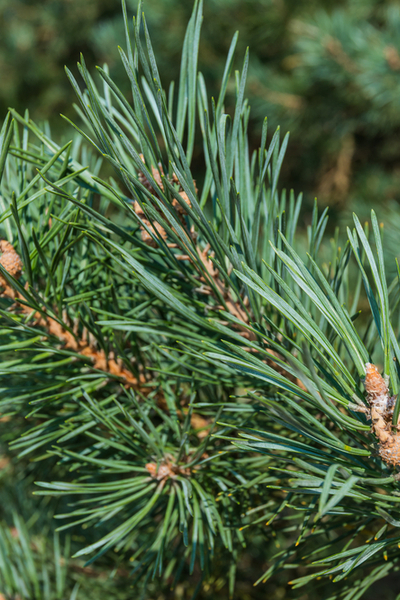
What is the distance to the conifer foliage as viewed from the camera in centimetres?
19

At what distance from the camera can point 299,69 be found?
1.15m

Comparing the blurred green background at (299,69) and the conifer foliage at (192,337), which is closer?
the conifer foliage at (192,337)

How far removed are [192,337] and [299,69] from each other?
111 cm

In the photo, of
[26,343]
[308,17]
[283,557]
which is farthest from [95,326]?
[308,17]

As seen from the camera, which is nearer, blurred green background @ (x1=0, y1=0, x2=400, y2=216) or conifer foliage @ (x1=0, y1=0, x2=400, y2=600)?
conifer foliage @ (x1=0, y1=0, x2=400, y2=600)

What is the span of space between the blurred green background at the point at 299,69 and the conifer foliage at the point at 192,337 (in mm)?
602

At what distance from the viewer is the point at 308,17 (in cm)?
104

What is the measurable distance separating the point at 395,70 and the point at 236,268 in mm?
798

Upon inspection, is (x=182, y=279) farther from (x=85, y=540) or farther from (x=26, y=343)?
(x=85, y=540)

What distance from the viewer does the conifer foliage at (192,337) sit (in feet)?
0.62

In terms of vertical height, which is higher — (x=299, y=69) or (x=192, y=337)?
(x=299, y=69)

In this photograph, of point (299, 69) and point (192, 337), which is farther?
point (299, 69)

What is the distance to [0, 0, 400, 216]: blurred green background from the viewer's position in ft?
3.02

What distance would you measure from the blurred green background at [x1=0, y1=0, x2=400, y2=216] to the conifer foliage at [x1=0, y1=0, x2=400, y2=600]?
60cm
